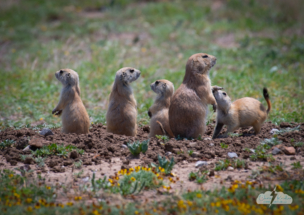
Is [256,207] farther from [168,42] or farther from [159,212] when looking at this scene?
[168,42]

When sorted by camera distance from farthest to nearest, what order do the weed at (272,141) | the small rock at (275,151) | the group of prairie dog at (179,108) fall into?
the group of prairie dog at (179,108) → the weed at (272,141) → the small rock at (275,151)

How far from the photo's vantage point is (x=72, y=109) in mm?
6535

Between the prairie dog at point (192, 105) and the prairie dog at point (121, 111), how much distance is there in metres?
0.85

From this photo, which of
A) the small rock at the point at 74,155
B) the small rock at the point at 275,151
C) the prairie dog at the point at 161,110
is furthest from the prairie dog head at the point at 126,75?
the small rock at the point at 275,151

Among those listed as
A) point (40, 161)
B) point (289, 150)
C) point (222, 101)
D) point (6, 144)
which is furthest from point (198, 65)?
point (6, 144)

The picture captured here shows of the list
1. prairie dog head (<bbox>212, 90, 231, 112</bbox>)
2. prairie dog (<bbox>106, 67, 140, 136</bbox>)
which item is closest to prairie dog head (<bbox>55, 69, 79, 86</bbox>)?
prairie dog (<bbox>106, 67, 140, 136</bbox>)

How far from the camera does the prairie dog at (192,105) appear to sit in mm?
6207

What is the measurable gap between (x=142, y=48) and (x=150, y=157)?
→ 8.19 metres

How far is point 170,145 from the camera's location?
18.7 ft

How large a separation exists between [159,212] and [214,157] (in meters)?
1.83

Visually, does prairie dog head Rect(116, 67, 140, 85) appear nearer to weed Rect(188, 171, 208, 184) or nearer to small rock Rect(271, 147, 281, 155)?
weed Rect(188, 171, 208, 184)

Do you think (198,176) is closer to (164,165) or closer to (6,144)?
(164,165)

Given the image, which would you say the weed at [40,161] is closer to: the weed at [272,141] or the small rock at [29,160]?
the small rock at [29,160]

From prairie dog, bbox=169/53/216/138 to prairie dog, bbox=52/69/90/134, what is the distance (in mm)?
1730
